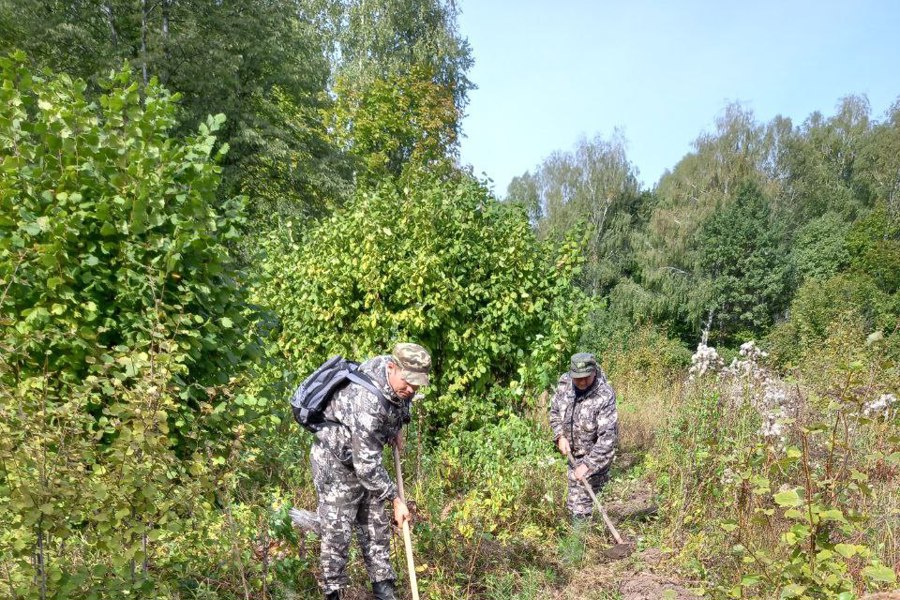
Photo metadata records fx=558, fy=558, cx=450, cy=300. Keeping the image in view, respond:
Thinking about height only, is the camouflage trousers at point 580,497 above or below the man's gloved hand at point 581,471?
below

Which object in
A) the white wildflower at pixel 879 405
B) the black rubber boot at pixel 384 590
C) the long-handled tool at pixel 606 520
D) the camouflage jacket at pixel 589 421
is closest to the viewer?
the black rubber boot at pixel 384 590

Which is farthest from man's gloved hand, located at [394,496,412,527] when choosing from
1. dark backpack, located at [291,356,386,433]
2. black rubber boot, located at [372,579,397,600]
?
dark backpack, located at [291,356,386,433]

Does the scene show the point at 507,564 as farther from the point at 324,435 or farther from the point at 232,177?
the point at 232,177

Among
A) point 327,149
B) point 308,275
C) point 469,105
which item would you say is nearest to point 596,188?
point 469,105

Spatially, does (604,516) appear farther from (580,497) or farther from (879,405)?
(879,405)

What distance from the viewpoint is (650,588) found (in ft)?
12.9

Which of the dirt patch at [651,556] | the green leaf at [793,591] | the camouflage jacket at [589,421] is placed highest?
the camouflage jacket at [589,421]

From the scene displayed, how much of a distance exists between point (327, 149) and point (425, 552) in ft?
54.4

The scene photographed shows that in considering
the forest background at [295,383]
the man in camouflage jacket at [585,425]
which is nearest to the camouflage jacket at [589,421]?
the man in camouflage jacket at [585,425]

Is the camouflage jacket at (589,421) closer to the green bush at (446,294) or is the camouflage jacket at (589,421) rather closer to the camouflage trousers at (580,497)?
the camouflage trousers at (580,497)

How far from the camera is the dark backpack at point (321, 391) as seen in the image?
3281 millimetres

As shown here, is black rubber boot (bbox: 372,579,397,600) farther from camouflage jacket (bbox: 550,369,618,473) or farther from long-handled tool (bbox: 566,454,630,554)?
camouflage jacket (bbox: 550,369,618,473)

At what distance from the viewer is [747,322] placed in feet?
111

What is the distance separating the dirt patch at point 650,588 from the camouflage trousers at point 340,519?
1720mm
